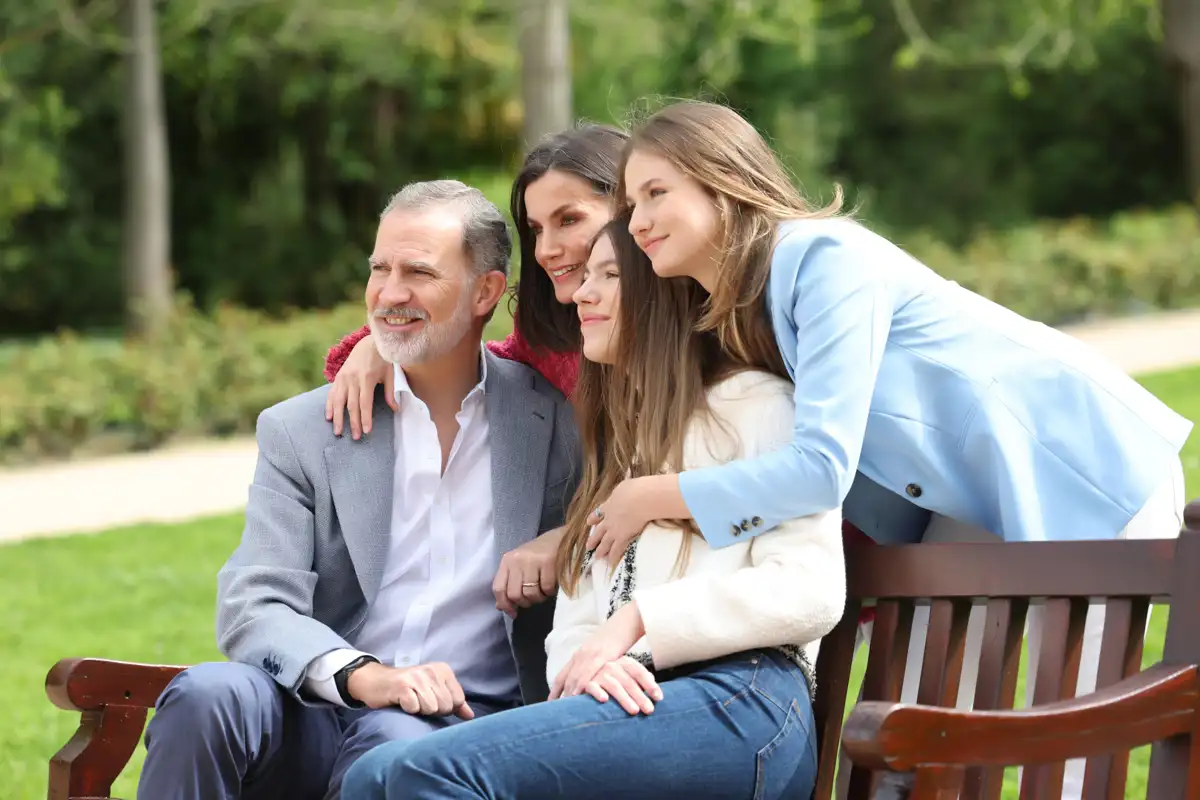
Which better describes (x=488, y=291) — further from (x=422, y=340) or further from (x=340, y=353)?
(x=340, y=353)

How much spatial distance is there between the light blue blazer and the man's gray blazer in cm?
69

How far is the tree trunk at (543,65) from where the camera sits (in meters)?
12.4

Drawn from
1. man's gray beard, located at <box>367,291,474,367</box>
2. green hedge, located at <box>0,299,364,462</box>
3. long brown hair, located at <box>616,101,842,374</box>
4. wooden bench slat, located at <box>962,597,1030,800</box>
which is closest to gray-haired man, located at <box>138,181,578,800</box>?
man's gray beard, located at <box>367,291,474,367</box>

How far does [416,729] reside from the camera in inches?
115

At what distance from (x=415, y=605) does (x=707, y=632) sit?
2.78ft

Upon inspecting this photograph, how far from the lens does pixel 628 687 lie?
2.54m

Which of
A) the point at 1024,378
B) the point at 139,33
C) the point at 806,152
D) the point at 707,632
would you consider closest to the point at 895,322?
the point at 1024,378

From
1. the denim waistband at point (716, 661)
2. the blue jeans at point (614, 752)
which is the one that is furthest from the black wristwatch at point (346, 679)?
the denim waistband at point (716, 661)

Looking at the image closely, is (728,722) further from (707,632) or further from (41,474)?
(41,474)

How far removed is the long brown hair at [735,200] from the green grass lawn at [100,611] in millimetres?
2287

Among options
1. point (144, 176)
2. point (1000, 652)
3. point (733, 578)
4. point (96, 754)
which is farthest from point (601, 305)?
point (144, 176)

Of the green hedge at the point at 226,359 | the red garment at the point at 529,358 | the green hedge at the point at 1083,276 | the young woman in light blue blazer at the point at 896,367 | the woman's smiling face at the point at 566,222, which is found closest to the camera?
the young woman in light blue blazer at the point at 896,367

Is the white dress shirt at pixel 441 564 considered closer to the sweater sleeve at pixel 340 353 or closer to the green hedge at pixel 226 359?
the sweater sleeve at pixel 340 353

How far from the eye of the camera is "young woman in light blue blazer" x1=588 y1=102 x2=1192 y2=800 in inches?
108
